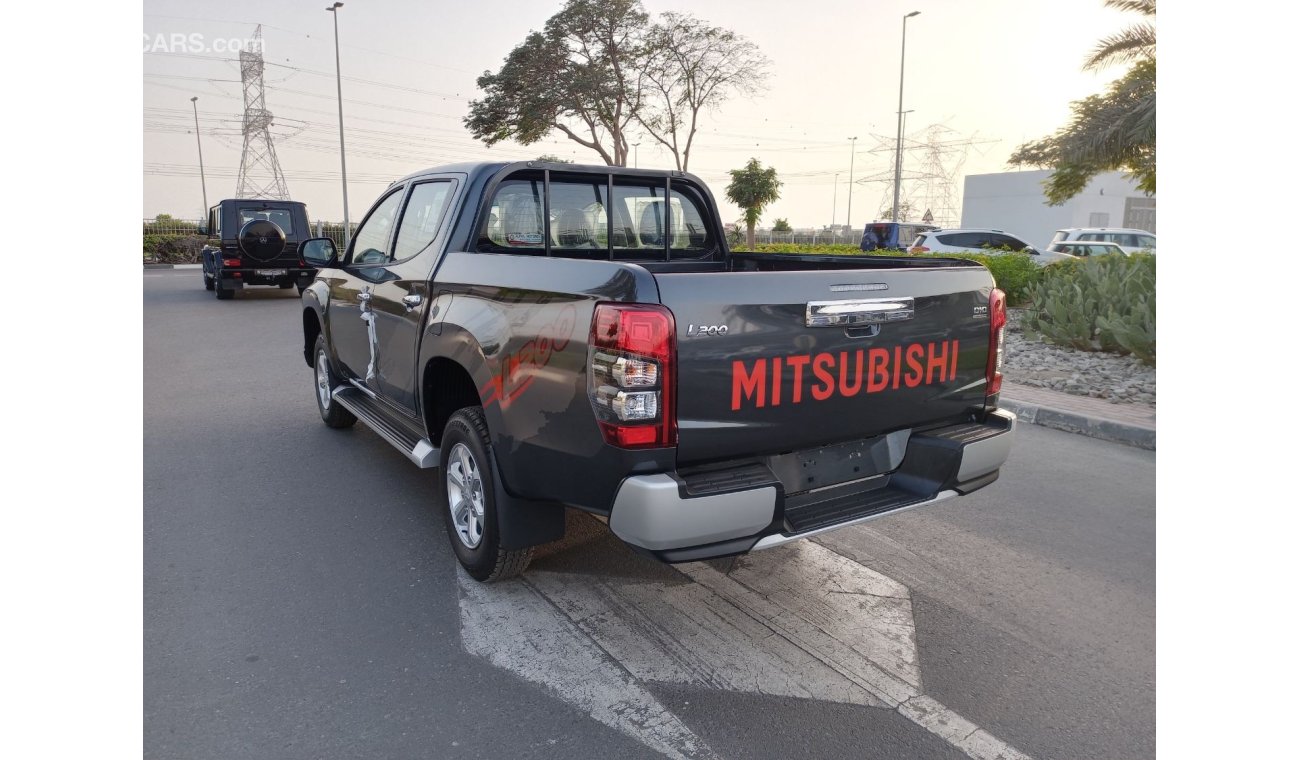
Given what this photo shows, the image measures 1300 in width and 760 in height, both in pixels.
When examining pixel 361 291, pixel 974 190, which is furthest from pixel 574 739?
pixel 974 190

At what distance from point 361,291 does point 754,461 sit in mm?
2952

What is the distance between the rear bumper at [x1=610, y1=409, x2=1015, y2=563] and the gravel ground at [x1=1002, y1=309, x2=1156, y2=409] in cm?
495

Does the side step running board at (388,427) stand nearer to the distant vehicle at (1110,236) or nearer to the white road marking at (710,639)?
the white road marking at (710,639)

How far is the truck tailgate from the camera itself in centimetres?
274

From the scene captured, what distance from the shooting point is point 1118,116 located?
41.1 feet

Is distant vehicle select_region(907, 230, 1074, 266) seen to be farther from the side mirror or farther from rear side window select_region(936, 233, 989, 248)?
the side mirror

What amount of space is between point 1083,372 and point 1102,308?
1391 mm

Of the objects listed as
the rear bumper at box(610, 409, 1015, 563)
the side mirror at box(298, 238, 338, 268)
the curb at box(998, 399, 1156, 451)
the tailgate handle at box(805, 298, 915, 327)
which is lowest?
the curb at box(998, 399, 1156, 451)

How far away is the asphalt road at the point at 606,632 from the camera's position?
262 centimetres

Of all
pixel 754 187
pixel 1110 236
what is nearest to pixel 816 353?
pixel 1110 236

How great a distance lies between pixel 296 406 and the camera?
7312 millimetres

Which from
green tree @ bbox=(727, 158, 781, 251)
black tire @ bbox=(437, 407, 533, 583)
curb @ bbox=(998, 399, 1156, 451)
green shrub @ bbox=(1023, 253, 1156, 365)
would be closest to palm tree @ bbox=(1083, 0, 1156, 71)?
green shrub @ bbox=(1023, 253, 1156, 365)

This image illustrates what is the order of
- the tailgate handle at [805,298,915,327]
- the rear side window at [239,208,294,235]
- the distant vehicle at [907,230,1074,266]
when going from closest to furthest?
the tailgate handle at [805,298,915,327], the rear side window at [239,208,294,235], the distant vehicle at [907,230,1074,266]

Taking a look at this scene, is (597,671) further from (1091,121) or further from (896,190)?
(896,190)
